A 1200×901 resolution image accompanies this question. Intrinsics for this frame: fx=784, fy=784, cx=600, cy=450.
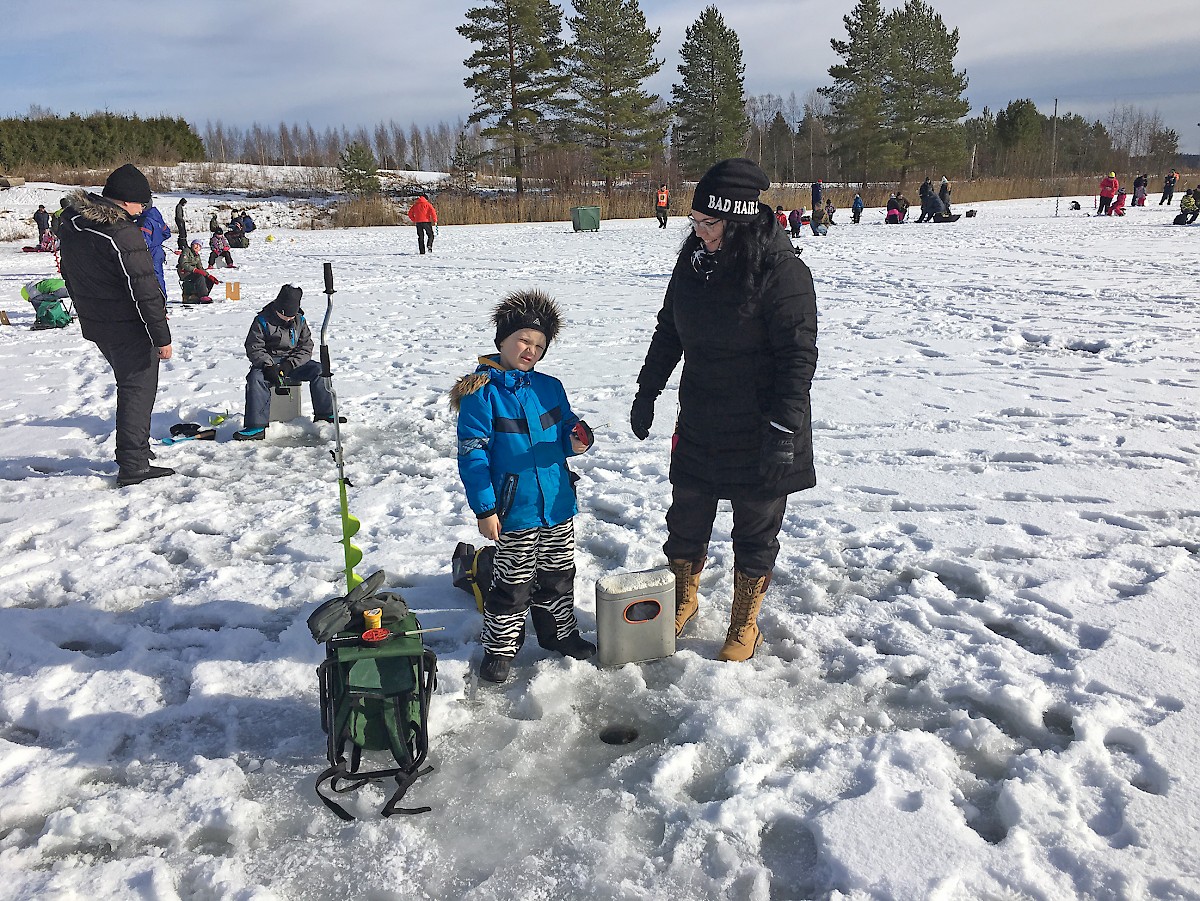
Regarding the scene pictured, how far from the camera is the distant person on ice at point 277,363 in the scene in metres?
6.16

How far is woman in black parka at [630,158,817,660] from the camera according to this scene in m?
2.77

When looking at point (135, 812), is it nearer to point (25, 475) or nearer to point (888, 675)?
point (888, 675)

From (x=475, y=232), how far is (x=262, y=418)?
22.9 meters

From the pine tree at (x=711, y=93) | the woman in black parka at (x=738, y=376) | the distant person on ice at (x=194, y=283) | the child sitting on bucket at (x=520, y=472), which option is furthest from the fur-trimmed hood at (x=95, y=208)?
the pine tree at (x=711, y=93)

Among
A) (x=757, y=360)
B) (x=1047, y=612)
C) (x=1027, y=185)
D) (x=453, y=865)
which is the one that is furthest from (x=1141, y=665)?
(x=1027, y=185)

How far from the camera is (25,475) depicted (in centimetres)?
551

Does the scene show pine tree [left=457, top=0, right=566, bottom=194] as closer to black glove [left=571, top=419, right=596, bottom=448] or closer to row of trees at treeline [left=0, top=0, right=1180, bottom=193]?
row of trees at treeline [left=0, top=0, right=1180, bottom=193]

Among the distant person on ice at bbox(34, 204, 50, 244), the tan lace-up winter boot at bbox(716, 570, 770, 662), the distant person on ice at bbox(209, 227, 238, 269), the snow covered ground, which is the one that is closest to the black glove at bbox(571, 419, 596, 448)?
the tan lace-up winter boot at bbox(716, 570, 770, 662)

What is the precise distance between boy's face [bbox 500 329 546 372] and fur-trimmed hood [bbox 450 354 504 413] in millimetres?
39

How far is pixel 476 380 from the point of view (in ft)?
9.82

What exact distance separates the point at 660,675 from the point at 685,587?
45cm

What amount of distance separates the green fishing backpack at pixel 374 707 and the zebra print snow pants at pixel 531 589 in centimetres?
63

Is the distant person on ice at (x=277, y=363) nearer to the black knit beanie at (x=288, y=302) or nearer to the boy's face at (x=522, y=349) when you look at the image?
the black knit beanie at (x=288, y=302)

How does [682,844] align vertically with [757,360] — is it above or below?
below
